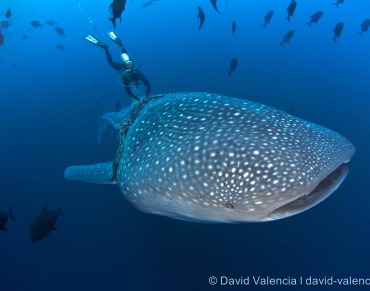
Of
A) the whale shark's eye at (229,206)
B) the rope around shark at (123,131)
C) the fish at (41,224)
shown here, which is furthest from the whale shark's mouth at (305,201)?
the fish at (41,224)

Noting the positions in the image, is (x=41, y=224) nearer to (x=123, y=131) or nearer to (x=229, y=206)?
(x=123, y=131)

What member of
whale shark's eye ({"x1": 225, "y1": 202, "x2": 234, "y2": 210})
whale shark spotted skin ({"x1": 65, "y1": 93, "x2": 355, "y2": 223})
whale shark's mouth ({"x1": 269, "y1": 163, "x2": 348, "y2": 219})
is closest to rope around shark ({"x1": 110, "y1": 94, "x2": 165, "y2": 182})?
whale shark spotted skin ({"x1": 65, "y1": 93, "x2": 355, "y2": 223})

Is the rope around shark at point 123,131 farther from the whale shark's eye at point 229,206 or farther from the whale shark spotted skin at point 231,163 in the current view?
the whale shark's eye at point 229,206


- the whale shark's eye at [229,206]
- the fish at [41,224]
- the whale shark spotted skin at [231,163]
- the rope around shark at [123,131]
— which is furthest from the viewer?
the fish at [41,224]

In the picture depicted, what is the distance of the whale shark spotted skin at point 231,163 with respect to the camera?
2572 millimetres

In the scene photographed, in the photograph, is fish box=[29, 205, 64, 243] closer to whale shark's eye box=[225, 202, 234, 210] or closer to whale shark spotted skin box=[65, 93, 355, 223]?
whale shark spotted skin box=[65, 93, 355, 223]

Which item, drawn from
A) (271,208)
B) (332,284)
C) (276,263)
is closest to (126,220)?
(276,263)

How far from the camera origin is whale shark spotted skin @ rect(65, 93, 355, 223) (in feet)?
8.44

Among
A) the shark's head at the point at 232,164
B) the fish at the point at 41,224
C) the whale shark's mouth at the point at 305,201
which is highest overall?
the shark's head at the point at 232,164

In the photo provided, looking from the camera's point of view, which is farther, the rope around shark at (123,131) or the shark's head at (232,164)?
the rope around shark at (123,131)

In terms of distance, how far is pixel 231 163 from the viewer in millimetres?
2727

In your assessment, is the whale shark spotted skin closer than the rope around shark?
Yes

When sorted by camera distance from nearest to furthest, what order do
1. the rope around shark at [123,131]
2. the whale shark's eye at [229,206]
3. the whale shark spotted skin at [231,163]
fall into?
the whale shark spotted skin at [231,163] < the whale shark's eye at [229,206] < the rope around shark at [123,131]

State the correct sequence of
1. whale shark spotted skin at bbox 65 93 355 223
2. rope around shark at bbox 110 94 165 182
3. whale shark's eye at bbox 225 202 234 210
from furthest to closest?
rope around shark at bbox 110 94 165 182
whale shark's eye at bbox 225 202 234 210
whale shark spotted skin at bbox 65 93 355 223
